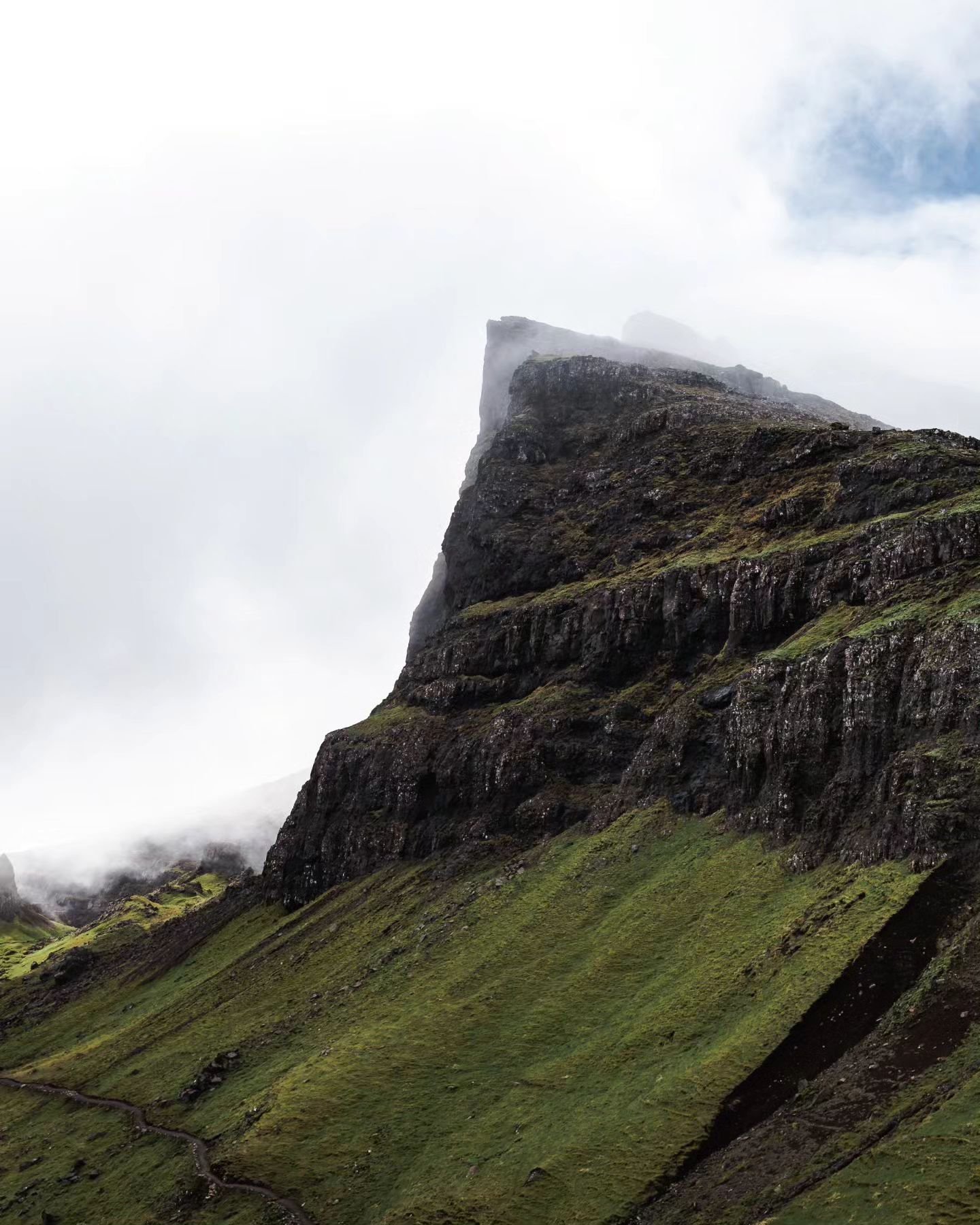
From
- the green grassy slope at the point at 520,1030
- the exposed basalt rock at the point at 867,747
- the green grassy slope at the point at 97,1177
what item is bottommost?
the green grassy slope at the point at 97,1177

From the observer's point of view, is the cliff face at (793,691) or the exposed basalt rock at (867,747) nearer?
the exposed basalt rock at (867,747)

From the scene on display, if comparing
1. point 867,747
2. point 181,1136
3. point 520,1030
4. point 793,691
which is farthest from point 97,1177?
point 793,691

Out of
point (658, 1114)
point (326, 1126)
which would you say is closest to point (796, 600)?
point (658, 1114)

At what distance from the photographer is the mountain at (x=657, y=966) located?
79062 mm

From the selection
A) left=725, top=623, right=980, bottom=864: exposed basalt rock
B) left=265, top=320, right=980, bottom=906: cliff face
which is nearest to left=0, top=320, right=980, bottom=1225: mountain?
left=725, top=623, right=980, bottom=864: exposed basalt rock

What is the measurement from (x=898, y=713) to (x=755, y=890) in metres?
28.2

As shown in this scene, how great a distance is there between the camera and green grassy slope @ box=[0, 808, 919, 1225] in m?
86.8

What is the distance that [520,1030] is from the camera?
375 ft

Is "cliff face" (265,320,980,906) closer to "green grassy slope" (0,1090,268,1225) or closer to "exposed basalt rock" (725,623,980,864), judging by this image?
"exposed basalt rock" (725,623,980,864)

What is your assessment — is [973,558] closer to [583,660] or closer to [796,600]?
[796,600]

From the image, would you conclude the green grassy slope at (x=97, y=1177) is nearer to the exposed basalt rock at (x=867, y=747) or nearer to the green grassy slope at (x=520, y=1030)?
the green grassy slope at (x=520, y=1030)

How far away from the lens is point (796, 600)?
160 meters

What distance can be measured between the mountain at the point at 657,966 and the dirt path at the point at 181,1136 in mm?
513

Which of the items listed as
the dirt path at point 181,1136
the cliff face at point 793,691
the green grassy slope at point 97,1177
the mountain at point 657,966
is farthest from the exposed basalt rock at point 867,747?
the green grassy slope at point 97,1177
